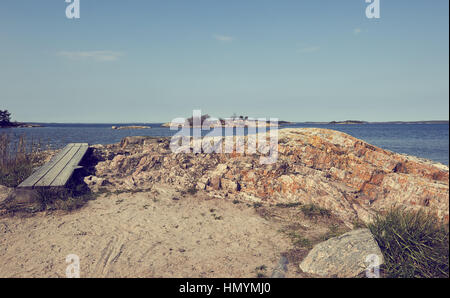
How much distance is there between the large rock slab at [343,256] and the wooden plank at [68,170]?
7.97m

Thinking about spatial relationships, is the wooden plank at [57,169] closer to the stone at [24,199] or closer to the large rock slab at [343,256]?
the stone at [24,199]

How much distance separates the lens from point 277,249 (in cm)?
578

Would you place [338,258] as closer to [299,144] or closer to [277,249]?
[277,249]

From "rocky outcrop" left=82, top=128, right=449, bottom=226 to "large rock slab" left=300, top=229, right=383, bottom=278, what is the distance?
2.02m

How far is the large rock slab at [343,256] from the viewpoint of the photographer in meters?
4.60

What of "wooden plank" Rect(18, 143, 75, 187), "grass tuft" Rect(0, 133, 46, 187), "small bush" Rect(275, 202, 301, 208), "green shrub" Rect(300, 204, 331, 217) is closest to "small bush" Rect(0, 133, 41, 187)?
"grass tuft" Rect(0, 133, 46, 187)

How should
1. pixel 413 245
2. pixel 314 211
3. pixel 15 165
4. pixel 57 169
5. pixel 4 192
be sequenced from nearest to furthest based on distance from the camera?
pixel 413 245 → pixel 314 211 → pixel 4 192 → pixel 57 169 → pixel 15 165

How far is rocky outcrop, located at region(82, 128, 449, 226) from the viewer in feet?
24.7

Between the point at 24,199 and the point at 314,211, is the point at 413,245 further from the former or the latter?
the point at 24,199

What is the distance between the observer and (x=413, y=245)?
202 inches

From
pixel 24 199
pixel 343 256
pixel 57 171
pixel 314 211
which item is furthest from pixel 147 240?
pixel 57 171

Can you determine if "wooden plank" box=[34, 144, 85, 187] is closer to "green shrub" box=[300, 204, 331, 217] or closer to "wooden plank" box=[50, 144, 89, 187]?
"wooden plank" box=[50, 144, 89, 187]

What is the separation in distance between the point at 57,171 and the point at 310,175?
369 inches

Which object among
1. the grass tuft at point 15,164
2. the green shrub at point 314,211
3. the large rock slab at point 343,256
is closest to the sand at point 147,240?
the large rock slab at point 343,256
